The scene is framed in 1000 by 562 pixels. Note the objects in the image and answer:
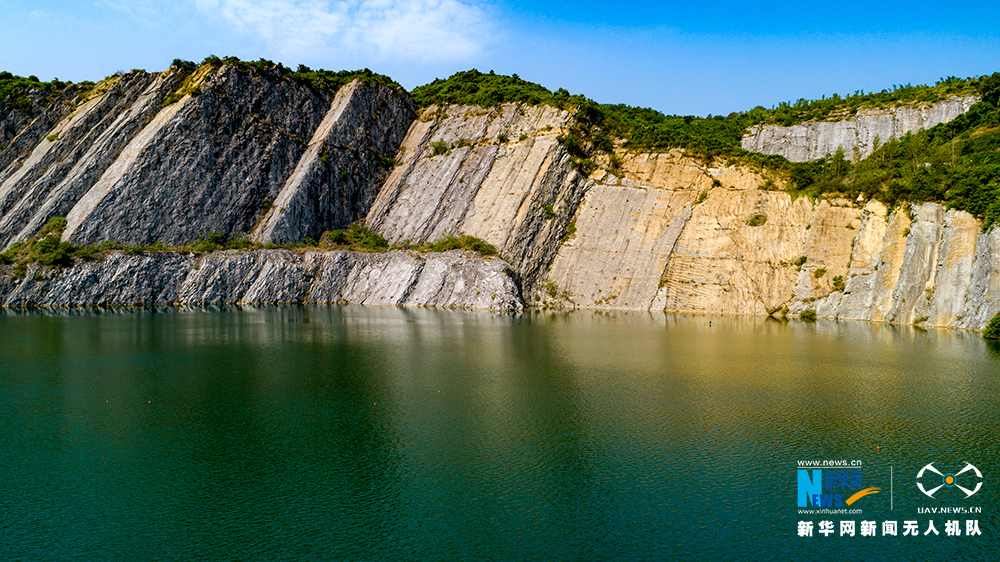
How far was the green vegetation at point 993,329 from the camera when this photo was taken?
34.4 metres

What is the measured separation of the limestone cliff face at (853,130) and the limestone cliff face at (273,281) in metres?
42.2

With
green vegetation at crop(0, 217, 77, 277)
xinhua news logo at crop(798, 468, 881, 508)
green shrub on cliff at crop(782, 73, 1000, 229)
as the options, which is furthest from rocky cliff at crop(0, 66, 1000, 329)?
xinhua news logo at crop(798, 468, 881, 508)

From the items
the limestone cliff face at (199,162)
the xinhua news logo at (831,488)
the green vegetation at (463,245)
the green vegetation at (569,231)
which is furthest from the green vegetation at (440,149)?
the xinhua news logo at (831,488)

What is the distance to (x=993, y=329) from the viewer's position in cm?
3456

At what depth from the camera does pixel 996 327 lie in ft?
113

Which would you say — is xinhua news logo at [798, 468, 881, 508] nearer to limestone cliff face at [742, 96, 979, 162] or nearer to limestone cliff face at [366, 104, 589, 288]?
limestone cliff face at [366, 104, 589, 288]

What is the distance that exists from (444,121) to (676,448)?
67.6m

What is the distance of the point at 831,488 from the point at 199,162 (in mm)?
63665

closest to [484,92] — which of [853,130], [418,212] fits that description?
[418,212]

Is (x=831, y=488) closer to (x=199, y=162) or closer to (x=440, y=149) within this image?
(x=199, y=162)

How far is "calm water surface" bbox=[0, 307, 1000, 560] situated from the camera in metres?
9.98

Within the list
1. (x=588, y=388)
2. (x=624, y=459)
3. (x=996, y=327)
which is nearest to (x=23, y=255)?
(x=588, y=388)

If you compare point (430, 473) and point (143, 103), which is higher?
point (143, 103)

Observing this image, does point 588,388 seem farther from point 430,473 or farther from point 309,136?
point 309,136
